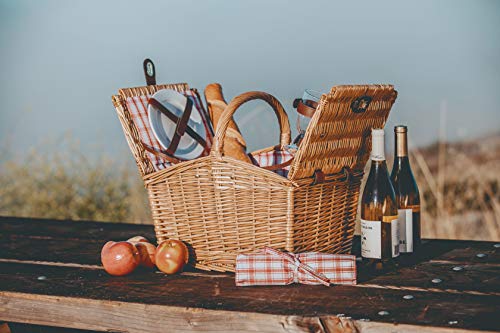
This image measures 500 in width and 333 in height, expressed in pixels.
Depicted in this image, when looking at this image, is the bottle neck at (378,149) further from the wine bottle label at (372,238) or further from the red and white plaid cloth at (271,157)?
the red and white plaid cloth at (271,157)

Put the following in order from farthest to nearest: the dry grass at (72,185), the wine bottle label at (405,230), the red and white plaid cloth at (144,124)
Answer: the dry grass at (72,185) < the red and white plaid cloth at (144,124) < the wine bottle label at (405,230)

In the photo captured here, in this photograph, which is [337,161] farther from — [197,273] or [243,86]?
[243,86]

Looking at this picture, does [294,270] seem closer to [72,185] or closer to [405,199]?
[405,199]

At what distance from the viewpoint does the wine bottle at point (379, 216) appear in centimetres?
178

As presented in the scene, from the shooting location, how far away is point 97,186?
14.1 ft

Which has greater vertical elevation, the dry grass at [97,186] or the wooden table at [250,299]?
the dry grass at [97,186]

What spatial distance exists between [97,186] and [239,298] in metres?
2.86

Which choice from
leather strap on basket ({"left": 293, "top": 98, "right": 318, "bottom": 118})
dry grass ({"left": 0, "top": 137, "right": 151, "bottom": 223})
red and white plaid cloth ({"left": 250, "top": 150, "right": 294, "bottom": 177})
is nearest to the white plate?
red and white plaid cloth ({"left": 250, "top": 150, "right": 294, "bottom": 177})

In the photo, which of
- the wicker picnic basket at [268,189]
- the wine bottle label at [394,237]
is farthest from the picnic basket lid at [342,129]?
the wine bottle label at [394,237]

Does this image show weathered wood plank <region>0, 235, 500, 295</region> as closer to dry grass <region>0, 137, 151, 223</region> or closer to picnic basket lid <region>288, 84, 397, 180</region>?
picnic basket lid <region>288, 84, 397, 180</region>

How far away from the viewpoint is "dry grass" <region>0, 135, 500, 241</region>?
4031 mm

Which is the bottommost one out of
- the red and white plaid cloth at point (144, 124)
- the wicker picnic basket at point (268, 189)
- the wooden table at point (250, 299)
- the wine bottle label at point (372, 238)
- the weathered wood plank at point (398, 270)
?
the wooden table at point (250, 299)

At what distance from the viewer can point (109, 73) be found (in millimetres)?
4855

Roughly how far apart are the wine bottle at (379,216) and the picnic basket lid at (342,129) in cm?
8
